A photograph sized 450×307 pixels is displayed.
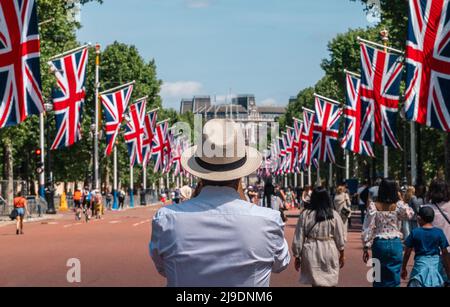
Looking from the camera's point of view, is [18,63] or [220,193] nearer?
[220,193]

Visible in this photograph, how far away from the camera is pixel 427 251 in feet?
35.5

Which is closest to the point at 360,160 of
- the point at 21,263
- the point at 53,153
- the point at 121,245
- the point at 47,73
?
the point at 53,153

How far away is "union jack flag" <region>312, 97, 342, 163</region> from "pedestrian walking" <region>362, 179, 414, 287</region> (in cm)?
4043

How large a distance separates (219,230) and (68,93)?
37907mm

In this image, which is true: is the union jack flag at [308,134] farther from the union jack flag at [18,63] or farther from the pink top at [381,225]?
the pink top at [381,225]

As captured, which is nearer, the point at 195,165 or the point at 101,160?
the point at 195,165

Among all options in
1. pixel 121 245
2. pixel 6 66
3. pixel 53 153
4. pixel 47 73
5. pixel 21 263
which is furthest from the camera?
pixel 53 153

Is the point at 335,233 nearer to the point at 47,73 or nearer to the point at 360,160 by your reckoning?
the point at 47,73

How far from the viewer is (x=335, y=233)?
1236 centimetres

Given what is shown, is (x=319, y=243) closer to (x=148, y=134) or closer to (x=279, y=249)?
(x=279, y=249)

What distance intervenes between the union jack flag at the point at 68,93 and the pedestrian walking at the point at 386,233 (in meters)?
30.6

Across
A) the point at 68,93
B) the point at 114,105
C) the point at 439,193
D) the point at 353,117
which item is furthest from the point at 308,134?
the point at 439,193

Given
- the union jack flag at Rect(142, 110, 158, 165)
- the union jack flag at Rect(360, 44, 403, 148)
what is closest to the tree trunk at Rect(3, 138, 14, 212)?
the union jack flag at Rect(142, 110, 158, 165)
